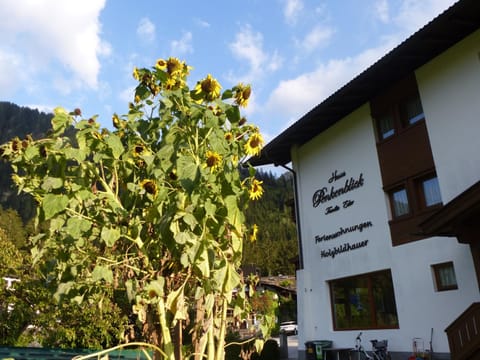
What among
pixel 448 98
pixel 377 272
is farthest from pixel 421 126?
pixel 377 272

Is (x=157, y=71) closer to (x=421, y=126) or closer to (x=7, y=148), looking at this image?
(x=7, y=148)

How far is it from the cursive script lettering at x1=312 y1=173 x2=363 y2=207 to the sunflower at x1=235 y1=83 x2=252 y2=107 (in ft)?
27.3

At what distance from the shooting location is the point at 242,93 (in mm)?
2299

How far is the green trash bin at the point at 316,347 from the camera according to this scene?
33.4ft

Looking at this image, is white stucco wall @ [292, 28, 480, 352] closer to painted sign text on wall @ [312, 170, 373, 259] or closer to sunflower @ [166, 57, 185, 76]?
painted sign text on wall @ [312, 170, 373, 259]

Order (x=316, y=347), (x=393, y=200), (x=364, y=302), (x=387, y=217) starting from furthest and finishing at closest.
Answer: (x=316, y=347) < (x=364, y=302) < (x=393, y=200) < (x=387, y=217)

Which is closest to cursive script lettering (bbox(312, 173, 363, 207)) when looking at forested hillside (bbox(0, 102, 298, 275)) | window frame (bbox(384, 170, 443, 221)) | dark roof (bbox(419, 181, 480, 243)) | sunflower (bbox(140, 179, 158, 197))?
window frame (bbox(384, 170, 443, 221))

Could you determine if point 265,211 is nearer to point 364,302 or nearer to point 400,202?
point 364,302

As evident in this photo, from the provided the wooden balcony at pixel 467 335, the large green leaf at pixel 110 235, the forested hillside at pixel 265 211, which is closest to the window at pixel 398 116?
the wooden balcony at pixel 467 335

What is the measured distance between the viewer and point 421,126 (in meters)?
8.76

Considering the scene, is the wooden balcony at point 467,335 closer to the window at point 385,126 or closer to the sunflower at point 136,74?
the window at point 385,126

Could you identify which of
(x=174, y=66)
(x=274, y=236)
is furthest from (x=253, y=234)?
(x=274, y=236)

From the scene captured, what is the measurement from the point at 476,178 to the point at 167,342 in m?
7.42

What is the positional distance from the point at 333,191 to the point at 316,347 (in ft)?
12.7
